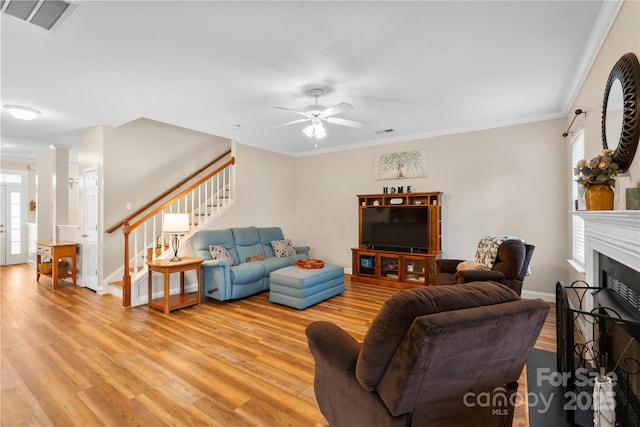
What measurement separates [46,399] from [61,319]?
1995 millimetres

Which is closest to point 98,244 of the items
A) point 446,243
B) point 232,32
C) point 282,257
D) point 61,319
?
point 61,319

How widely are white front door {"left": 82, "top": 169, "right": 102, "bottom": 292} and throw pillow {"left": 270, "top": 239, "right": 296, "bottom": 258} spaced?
9.37 ft

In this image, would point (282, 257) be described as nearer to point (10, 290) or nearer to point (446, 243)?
point (446, 243)

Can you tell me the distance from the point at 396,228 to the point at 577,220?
2.51 meters

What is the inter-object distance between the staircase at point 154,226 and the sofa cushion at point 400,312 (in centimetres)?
395

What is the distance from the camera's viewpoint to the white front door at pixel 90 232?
16.1ft

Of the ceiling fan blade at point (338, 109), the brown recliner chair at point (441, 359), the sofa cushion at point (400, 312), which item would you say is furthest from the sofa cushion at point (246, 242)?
the sofa cushion at point (400, 312)

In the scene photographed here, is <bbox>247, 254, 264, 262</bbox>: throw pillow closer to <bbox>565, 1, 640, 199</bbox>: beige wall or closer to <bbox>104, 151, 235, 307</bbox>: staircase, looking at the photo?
<bbox>104, 151, 235, 307</bbox>: staircase

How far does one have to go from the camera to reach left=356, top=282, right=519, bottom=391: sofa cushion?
4.00 feet

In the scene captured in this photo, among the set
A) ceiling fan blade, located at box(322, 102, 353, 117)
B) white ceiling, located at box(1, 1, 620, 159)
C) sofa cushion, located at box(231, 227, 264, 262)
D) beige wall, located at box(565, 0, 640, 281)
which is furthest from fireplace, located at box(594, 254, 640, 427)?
sofa cushion, located at box(231, 227, 264, 262)

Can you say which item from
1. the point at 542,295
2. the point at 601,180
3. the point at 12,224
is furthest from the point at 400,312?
the point at 12,224

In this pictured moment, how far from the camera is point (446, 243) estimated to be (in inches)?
207

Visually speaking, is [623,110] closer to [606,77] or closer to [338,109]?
[606,77]

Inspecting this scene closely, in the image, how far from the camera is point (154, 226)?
446 centimetres
